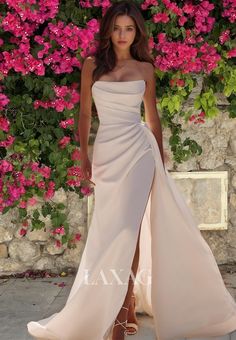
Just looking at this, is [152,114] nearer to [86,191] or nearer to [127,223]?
[127,223]

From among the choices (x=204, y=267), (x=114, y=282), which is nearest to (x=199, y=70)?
(x=204, y=267)

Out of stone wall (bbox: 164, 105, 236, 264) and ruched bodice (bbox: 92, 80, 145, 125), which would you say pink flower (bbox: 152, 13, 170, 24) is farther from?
ruched bodice (bbox: 92, 80, 145, 125)

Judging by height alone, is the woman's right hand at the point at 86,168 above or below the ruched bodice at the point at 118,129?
below

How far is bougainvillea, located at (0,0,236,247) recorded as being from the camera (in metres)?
4.52

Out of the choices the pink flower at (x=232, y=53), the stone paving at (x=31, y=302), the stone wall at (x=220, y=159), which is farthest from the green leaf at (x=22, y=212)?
the pink flower at (x=232, y=53)

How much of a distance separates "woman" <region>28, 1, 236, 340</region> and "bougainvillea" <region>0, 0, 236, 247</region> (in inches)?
34.3

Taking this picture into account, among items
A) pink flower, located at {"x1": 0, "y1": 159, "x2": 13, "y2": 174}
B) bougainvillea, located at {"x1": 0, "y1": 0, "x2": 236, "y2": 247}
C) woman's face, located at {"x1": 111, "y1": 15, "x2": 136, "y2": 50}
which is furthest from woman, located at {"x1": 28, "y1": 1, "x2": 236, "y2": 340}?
pink flower, located at {"x1": 0, "y1": 159, "x2": 13, "y2": 174}

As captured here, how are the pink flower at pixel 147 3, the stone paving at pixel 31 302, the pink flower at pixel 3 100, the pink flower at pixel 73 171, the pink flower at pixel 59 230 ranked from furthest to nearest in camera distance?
the pink flower at pixel 59 230 < the pink flower at pixel 73 171 < the pink flower at pixel 3 100 < the pink flower at pixel 147 3 < the stone paving at pixel 31 302

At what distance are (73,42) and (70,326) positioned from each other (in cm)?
192

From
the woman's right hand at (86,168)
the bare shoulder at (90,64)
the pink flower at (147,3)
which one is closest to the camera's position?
the bare shoulder at (90,64)

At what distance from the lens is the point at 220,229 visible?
518 centimetres

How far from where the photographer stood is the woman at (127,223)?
11.8ft

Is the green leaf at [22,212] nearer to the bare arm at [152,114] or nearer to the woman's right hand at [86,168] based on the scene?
the woman's right hand at [86,168]

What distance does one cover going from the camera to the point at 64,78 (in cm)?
467
